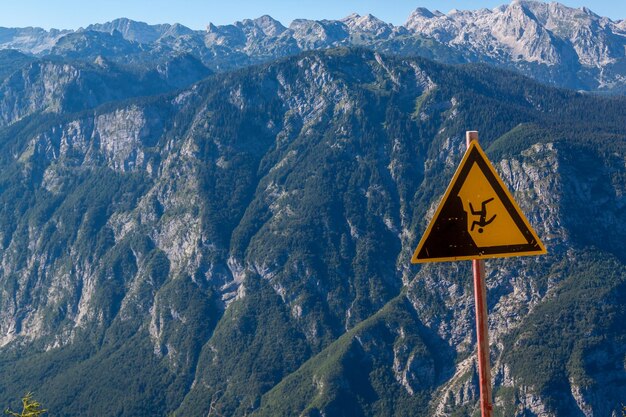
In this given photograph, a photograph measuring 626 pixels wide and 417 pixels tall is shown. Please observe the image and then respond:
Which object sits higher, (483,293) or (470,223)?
(470,223)

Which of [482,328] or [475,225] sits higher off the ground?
[475,225]

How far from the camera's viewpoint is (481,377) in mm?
15867

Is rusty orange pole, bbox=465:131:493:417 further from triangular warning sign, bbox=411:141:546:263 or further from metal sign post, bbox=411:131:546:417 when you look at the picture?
triangular warning sign, bbox=411:141:546:263

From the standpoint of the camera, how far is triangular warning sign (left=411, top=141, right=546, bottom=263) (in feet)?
52.7

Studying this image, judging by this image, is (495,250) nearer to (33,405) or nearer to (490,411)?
(490,411)

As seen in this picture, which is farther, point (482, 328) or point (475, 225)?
point (475, 225)

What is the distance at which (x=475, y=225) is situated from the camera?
16188 millimetres

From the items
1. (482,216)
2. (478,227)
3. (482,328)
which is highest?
(482,216)

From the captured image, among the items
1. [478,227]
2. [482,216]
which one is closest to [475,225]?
[478,227]

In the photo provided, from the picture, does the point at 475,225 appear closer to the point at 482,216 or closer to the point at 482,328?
the point at 482,216

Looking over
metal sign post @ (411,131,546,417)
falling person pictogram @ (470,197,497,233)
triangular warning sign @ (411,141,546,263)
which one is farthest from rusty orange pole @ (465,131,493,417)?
falling person pictogram @ (470,197,497,233)

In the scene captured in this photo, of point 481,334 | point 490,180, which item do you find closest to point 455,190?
point 490,180

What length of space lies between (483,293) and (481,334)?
0.86 meters

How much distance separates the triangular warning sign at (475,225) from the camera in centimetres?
1606
